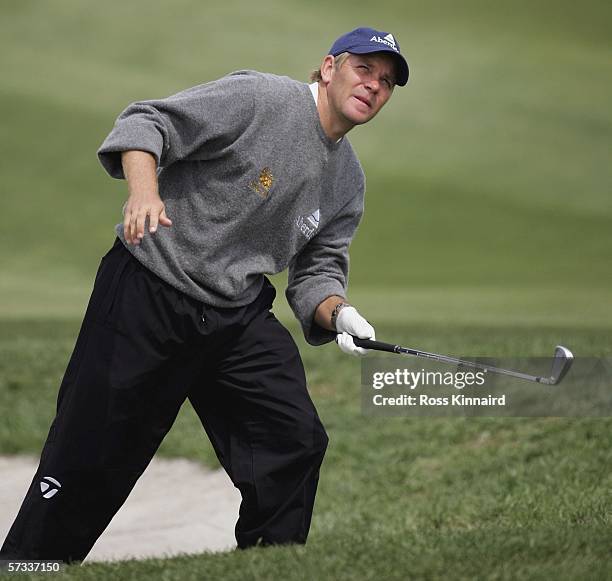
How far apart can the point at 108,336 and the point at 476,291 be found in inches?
448

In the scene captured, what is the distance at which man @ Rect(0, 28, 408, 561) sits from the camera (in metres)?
4.10

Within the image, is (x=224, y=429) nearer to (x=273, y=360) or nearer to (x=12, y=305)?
(x=273, y=360)

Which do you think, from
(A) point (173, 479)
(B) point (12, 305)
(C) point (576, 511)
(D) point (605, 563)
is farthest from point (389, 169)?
(D) point (605, 563)

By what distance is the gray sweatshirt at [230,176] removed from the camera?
13.3 feet

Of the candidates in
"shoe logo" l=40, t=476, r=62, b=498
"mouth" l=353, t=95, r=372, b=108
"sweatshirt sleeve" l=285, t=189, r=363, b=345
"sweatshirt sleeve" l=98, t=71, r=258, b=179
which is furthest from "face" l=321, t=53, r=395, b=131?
"shoe logo" l=40, t=476, r=62, b=498

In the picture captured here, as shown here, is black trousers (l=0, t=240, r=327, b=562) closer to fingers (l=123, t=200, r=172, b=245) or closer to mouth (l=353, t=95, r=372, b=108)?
fingers (l=123, t=200, r=172, b=245)

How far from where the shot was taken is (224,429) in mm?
4434

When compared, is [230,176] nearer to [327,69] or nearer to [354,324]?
[327,69]

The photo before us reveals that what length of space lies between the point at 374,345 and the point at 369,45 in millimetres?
1097

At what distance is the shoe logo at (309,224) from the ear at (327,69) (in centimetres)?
47

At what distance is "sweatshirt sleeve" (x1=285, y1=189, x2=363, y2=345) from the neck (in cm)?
40

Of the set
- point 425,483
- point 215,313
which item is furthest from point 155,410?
point 425,483

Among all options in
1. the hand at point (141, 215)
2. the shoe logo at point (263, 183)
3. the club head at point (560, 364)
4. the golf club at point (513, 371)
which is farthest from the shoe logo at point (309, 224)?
the club head at point (560, 364)

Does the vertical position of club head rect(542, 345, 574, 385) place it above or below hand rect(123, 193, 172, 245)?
below
